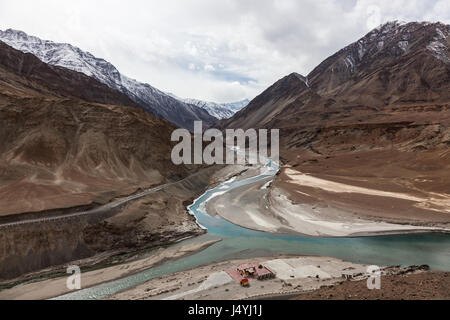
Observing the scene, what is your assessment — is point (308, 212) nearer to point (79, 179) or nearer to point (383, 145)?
point (79, 179)

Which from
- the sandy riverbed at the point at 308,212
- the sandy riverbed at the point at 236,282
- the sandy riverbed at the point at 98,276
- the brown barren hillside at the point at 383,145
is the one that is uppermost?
the brown barren hillside at the point at 383,145

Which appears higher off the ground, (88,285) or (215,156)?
(215,156)

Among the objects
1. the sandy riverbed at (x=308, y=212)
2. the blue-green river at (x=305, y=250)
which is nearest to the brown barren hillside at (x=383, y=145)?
the sandy riverbed at (x=308, y=212)

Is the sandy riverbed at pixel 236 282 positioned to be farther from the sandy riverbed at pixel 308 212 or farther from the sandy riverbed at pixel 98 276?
the sandy riverbed at pixel 308 212

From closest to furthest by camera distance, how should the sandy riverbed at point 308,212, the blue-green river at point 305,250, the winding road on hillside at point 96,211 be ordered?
the blue-green river at point 305,250, the winding road on hillside at point 96,211, the sandy riverbed at point 308,212

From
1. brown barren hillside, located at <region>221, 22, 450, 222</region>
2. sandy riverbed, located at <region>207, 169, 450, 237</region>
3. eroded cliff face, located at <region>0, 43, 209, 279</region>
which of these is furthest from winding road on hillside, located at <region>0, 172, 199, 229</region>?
brown barren hillside, located at <region>221, 22, 450, 222</region>

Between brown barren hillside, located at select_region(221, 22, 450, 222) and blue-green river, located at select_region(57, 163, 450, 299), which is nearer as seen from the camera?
blue-green river, located at select_region(57, 163, 450, 299)

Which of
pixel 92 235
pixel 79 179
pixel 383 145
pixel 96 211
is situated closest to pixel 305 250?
pixel 92 235

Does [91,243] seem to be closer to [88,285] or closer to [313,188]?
[88,285]

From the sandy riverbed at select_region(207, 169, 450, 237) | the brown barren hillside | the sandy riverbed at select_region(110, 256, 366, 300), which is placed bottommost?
the sandy riverbed at select_region(110, 256, 366, 300)

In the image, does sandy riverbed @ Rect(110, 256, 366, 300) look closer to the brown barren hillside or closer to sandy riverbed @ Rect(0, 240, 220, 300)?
sandy riverbed @ Rect(0, 240, 220, 300)
